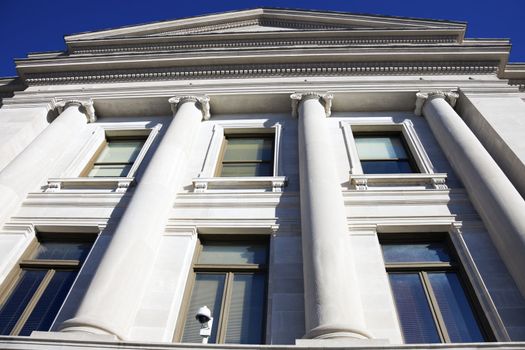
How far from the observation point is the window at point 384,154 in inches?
465

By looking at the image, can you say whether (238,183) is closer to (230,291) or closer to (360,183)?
(360,183)

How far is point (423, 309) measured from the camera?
7.68m

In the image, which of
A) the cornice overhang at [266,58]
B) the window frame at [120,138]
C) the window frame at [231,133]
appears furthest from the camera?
the cornice overhang at [266,58]

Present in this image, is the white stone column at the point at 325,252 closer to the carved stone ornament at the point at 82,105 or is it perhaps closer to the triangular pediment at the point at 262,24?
the carved stone ornament at the point at 82,105

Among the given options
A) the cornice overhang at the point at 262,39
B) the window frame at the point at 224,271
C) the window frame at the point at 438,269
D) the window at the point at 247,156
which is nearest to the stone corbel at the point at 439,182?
the window frame at the point at 438,269

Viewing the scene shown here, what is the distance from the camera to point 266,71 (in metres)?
15.0

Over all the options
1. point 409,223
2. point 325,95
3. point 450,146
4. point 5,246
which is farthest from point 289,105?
point 5,246

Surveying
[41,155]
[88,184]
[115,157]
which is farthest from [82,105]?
[88,184]

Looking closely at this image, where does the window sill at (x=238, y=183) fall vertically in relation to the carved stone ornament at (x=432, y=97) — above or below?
below

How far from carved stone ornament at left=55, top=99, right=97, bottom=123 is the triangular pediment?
15.4 feet

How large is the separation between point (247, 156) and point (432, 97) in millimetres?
6336

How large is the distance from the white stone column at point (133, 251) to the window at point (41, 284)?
161cm

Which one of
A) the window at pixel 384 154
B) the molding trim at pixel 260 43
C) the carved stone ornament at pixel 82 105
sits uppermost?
the molding trim at pixel 260 43

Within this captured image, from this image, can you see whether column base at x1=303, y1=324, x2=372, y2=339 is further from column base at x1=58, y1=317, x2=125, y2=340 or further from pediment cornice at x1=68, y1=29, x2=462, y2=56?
pediment cornice at x1=68, y1=29, x2=462, y2=56
